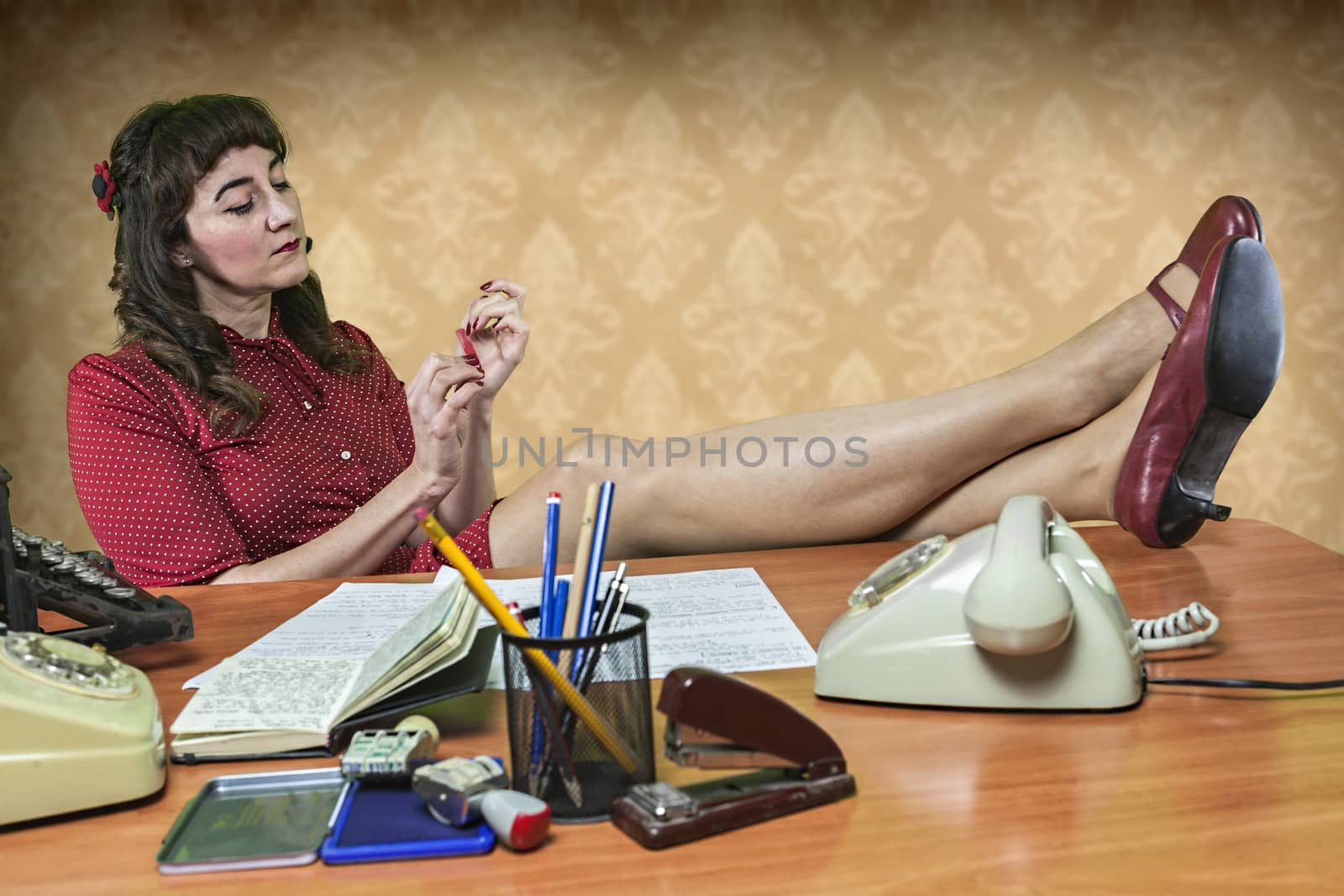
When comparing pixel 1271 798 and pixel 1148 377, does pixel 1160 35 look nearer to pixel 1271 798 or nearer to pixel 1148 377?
pixel 1148 377

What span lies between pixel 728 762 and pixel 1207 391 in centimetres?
77

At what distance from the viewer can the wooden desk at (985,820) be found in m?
0.60

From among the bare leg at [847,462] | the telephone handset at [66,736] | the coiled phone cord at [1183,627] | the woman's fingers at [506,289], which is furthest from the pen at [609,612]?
the woman's fingers at [506,289]

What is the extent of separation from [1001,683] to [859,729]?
96mm

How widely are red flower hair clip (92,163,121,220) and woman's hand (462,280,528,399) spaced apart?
2.04 feet

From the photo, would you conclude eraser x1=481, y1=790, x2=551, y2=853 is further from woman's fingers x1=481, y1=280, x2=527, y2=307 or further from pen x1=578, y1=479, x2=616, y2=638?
woman's fingers x1=481, y1=280, x2=527, y2=307

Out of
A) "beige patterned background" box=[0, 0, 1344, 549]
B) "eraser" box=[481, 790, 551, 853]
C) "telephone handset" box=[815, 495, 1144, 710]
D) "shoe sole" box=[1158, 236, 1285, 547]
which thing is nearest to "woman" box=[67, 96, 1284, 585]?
"shoe sole" box=[1158, 236, 1285, 547]

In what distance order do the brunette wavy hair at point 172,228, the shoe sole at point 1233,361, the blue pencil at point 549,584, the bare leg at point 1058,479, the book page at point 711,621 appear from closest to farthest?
the blue pencil at point 549,584 < the book page at point 711,621 < the shoe sole at point 1233,361 < the bare leg at point 1058,479 < the brunette wavy hair at point 172,228

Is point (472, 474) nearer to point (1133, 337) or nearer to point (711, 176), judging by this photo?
point (1133, 337)

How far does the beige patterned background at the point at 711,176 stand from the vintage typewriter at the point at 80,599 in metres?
2.31

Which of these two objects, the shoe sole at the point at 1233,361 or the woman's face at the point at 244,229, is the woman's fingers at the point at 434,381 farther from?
the shoe sole at the point at 1233,361

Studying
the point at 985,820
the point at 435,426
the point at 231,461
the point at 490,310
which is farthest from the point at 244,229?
the point at 985,820

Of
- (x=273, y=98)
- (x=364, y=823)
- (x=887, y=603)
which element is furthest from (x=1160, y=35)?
(x=364, y=823)

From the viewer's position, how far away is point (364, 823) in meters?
0.67
